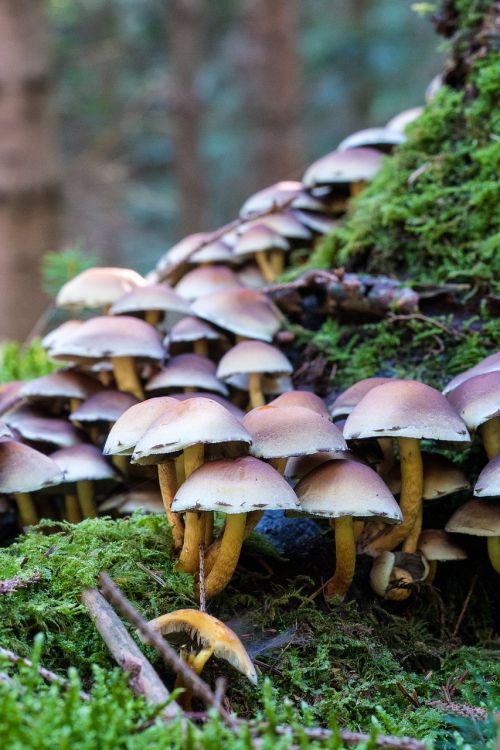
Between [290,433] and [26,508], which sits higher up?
[290,433]

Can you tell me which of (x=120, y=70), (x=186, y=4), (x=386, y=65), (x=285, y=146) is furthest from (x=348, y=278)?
(x=120, y=70)

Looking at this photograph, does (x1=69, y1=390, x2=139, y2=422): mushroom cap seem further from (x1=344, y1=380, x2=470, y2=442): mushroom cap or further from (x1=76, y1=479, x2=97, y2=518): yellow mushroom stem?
(x1=344, y1=380, x2=470, y2=442): mushroom cap

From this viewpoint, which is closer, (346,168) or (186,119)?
(346,168)

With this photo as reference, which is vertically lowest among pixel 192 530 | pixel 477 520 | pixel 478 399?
pixel 477 520

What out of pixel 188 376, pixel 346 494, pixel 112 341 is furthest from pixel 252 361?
pixel 346 494

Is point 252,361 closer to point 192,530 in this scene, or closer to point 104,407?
point 104,407

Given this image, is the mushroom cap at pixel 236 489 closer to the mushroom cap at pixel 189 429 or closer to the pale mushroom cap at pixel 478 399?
→ the mushroom cap at pixel 189 429

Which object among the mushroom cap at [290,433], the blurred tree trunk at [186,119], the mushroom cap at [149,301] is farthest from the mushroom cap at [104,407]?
the blurred tree trunk at [186,119]

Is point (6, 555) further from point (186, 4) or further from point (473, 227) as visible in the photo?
point (186, 4)
